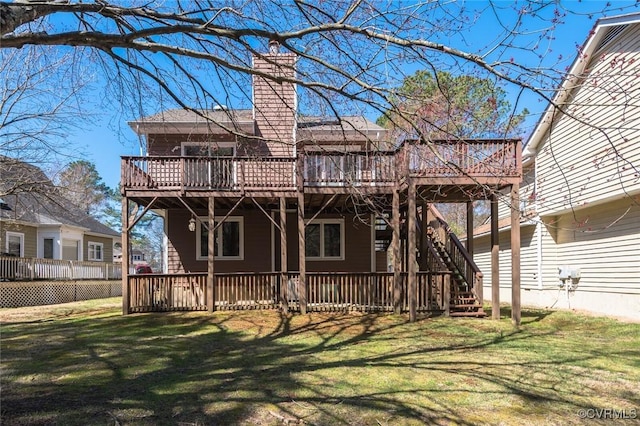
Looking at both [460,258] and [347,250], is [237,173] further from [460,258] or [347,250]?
[460,258]

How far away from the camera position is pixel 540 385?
5047 millimetres

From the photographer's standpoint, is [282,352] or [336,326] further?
[336,326]

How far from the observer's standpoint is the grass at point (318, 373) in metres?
4.12

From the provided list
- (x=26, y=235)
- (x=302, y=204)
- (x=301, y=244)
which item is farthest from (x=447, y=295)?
(x=26, y=235)

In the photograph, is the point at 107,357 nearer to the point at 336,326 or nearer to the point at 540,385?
the point at 336,326

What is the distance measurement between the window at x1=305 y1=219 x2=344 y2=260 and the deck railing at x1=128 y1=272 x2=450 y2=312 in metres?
2.69

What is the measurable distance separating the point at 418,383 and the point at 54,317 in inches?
430

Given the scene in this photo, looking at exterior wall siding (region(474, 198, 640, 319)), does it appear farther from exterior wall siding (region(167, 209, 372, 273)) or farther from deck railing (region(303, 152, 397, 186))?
exterior wall siding (region(167, 209, 372, 273))

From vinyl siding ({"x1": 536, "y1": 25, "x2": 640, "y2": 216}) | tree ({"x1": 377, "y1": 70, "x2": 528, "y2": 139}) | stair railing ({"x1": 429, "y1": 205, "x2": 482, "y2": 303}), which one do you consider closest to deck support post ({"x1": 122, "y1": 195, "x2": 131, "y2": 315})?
tree ({"x1": 377, "y1": 70, "x2": 528, "y2": 139})

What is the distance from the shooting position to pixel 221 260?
1447 centimetres

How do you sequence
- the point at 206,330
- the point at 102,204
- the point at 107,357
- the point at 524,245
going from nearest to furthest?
the point at 107,357, the point at 206,330, the point at 524,245, the point at 102,204

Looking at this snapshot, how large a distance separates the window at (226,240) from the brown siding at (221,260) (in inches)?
5.4

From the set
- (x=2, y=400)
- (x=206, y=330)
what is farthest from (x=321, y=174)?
(x=2, y=400)

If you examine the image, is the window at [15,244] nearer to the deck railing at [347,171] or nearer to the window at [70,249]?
the window at [70,249]
